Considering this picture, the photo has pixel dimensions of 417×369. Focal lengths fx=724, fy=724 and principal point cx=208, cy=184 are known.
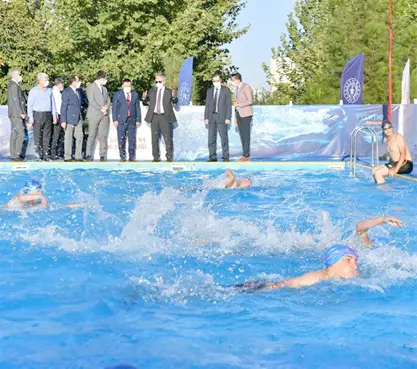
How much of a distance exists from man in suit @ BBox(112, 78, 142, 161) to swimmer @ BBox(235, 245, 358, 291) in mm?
11589

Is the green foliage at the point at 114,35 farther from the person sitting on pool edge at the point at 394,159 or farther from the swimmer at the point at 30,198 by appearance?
the swimmer at the point at 30,198

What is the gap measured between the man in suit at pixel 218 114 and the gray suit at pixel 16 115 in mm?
4539

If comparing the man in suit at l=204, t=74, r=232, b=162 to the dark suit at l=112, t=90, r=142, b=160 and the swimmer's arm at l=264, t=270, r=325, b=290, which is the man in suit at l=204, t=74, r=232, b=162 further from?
the swimmer's arm at l=264, t=270, r=325, b=290

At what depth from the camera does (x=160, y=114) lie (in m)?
17.9

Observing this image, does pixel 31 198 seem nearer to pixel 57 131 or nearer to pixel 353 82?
pixel 57 131

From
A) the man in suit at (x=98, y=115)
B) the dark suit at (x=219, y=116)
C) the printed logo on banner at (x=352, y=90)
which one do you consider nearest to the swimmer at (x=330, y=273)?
the dark suit at (x=219, y=116)

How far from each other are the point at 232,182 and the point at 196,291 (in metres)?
6.89

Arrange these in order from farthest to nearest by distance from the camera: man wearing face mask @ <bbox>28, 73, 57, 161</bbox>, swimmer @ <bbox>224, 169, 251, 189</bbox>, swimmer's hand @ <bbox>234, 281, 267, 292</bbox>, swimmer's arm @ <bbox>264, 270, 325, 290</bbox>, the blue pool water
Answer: man wearing face mask @ <bbox>28, 73, 57, 161</bbox> → swimmer @ <bbox>224, 169, 251, 189</bbox> → swimmer's arm @ <bbox>264, 270, 325, 290</bbox> → swimmer's hand @ <bbox>234, 281, 267, 292</bbox> → the blue pool water

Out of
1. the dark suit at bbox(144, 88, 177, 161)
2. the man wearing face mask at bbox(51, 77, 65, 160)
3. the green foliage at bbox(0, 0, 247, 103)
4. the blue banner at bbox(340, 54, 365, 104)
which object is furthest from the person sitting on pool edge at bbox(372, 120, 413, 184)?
the green foliage at bbox(0, 0, 247, 103)

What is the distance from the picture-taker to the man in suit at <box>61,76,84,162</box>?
57.8 ft

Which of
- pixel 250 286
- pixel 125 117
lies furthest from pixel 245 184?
pixel 250 286

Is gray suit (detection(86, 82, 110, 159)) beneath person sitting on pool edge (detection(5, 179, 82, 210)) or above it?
above

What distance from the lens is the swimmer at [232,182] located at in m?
13.5

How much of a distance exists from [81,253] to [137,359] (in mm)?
3349
